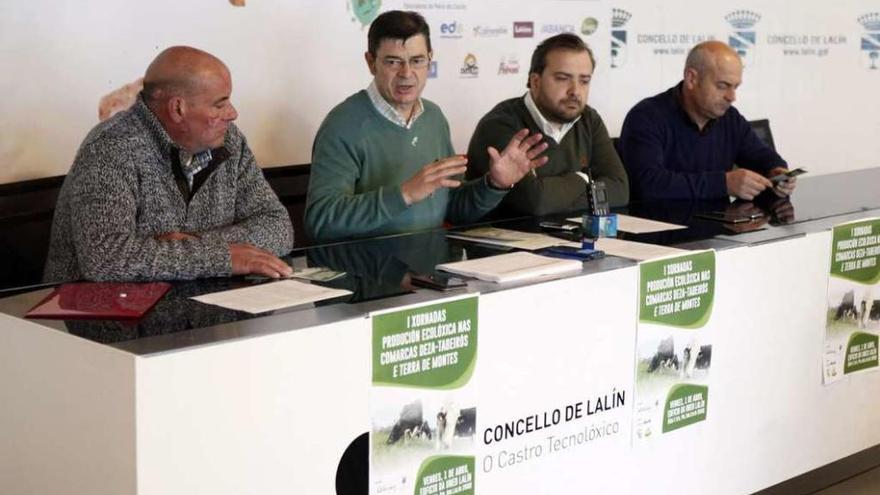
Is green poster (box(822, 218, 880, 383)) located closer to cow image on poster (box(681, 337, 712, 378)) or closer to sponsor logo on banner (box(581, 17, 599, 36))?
cow image on poster (box(681, 337, 712, 378))

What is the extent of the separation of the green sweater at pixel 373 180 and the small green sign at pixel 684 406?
768 millimetres

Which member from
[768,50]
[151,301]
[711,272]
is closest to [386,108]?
[711,272]

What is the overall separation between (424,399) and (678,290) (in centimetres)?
83

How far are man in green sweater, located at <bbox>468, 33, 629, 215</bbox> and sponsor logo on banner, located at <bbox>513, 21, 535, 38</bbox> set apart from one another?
1392 mm

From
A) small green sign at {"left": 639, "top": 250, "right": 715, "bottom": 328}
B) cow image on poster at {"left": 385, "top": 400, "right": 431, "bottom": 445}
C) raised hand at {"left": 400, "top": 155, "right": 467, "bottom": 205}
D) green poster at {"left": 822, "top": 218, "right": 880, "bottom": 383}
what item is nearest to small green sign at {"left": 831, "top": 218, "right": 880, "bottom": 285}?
green poster at {"left": 822, "top": 218, "right": 880, "bottom": 383}

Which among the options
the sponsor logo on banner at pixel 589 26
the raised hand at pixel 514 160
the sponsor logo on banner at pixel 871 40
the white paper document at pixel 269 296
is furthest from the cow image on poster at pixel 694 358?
the sponsor logo on banner at pixel 871 40

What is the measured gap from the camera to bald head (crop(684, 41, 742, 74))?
4.02 meters

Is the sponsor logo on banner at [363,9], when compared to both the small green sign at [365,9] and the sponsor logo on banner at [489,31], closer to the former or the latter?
the small green sign at [365,9]

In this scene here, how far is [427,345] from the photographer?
2.40 metres

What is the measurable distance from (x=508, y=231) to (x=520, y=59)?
7.08ft

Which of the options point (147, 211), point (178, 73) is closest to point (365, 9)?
point (178, 73)

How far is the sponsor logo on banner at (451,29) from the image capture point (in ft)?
16.1

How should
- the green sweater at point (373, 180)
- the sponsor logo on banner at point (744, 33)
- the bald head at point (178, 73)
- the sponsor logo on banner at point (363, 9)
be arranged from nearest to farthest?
the bald head at point (178, 73) < the green sweater at point (373, 180) < the sponsor logo on banner at point (363, 9) < the sponsor logo on banner at point (744, 33)

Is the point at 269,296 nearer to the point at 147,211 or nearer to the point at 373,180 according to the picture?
the point at 147,211
